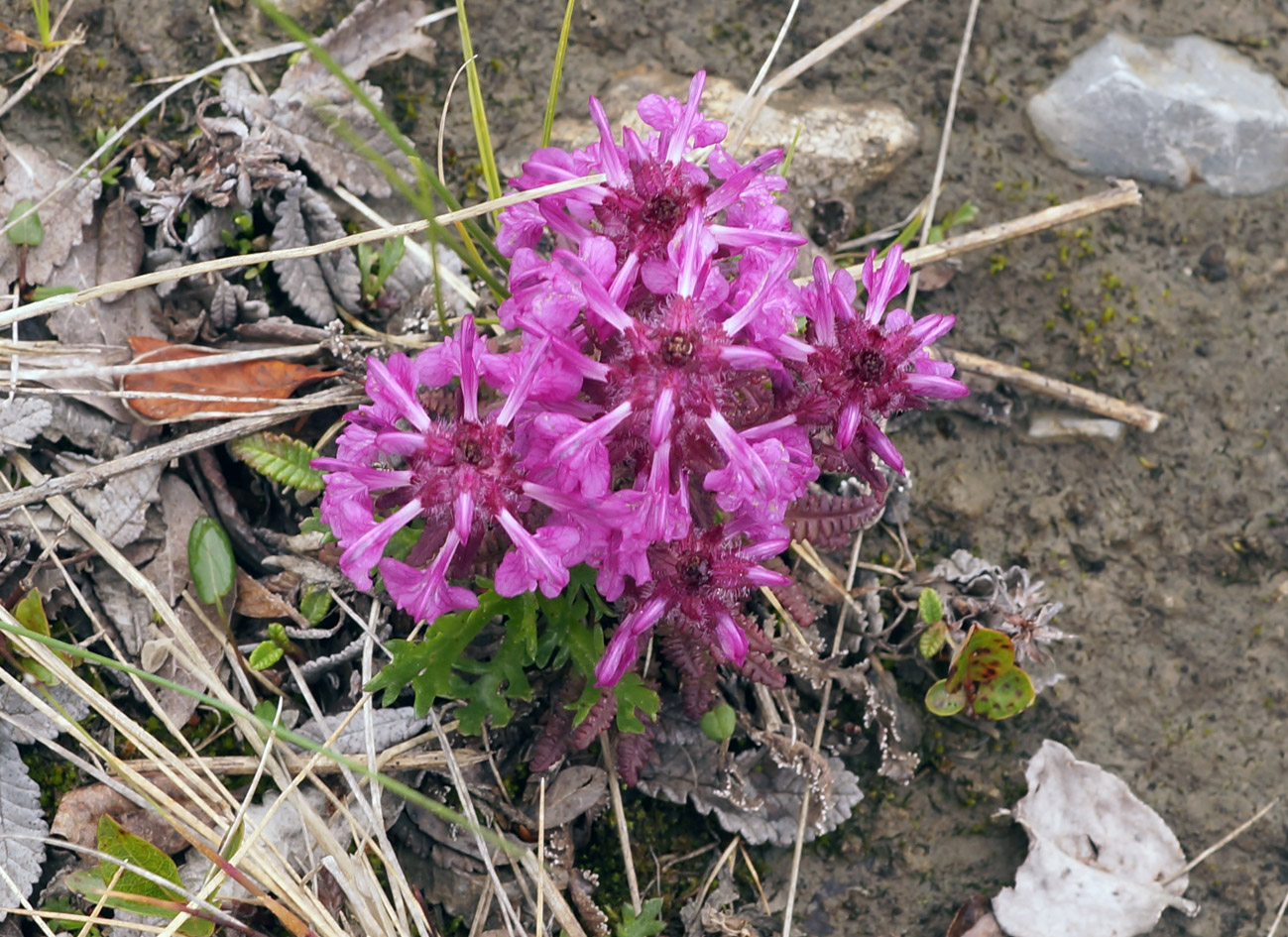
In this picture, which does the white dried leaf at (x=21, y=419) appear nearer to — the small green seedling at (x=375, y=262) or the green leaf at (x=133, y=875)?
the small green seedling at (x=375, y=262)

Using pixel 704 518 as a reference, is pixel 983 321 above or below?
below

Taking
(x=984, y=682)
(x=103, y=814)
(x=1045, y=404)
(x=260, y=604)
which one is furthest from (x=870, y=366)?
(x=103, y=814)

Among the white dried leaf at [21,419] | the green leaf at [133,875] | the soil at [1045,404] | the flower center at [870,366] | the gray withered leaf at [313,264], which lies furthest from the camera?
the soil at [1045,404]

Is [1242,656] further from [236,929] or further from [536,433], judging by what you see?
[236,929]

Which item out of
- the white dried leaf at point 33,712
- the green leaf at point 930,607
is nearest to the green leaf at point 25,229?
the white dried leaf at point 33,712

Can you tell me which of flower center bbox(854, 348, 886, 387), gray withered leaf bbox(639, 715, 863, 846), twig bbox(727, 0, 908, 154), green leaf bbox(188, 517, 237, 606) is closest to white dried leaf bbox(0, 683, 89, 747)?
green leaf bbox(188, 517, 237, 606)

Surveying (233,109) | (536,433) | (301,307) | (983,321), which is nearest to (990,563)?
(983,321)
